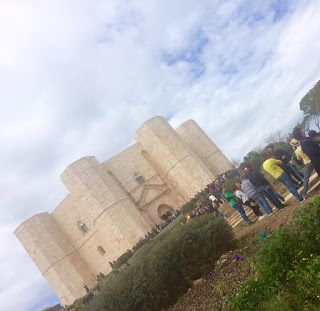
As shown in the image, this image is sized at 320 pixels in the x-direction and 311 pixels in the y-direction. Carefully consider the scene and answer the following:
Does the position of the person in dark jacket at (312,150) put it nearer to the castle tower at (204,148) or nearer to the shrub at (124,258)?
the shrub at (124,258)

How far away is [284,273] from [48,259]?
86.2ft

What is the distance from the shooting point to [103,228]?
2573cm

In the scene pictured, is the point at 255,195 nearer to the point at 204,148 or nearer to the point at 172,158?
the point at 172,158

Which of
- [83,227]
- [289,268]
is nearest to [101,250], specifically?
[83,227]

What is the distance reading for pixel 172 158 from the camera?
28.1m

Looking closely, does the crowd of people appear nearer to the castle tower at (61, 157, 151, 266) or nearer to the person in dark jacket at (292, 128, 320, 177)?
the person in dark jacket at (292, 128, 320, 177)

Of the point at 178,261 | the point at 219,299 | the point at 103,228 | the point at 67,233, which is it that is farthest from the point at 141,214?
the point at 219,299

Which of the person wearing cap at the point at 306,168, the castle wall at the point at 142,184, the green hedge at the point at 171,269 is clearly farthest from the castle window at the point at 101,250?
the person wearing cap at the point at 306,168

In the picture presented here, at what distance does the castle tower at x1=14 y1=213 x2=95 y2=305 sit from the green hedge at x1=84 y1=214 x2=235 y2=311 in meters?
21.2

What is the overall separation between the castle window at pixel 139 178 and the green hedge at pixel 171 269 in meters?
22.0

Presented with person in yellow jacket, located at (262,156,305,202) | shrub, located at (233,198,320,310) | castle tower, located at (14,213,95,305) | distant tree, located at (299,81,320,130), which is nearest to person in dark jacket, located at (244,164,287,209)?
person in yellow jacket, located at (262,156,305,202)

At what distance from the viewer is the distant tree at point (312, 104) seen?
37031mm

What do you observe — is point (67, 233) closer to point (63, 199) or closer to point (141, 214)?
point (63, 199)

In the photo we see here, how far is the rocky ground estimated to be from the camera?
208 inches
